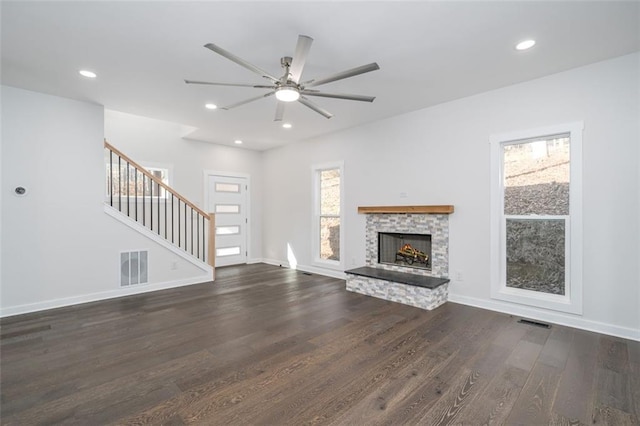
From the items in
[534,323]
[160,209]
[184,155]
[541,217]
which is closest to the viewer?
[534,323]

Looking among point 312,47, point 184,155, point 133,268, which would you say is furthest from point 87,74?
point 184,155

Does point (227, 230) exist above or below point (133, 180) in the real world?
below

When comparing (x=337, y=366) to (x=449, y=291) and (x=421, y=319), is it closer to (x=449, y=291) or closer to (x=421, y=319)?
(x=421, y=319)

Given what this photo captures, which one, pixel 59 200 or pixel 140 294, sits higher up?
pixel 59 200

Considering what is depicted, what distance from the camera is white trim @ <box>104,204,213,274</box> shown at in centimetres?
452

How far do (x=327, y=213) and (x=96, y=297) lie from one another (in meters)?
4.01

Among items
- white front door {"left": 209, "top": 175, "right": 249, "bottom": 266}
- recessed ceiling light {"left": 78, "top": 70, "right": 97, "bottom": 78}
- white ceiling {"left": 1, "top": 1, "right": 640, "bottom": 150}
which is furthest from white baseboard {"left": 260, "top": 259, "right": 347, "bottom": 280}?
recessed ceiling light {"left": 78, "top": 70, "right": 97, "bottom": 78}

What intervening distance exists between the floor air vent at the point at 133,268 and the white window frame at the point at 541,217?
5.10 m

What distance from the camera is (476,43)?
2773 millimetres

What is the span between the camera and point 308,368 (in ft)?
8.02

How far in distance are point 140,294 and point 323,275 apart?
124 inches

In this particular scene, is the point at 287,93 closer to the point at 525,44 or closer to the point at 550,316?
the point at 525,44

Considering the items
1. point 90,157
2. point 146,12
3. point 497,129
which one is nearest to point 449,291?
point 497,129

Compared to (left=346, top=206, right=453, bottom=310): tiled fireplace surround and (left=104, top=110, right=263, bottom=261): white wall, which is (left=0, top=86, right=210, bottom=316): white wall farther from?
(left=346, top=206, right=453, bottom=310): tiled fireplace surround
